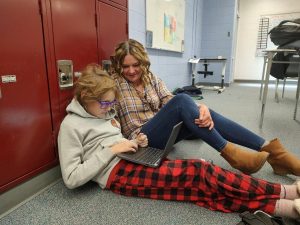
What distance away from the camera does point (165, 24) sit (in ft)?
10.8

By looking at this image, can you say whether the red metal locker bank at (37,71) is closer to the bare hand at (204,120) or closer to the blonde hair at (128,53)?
the blonde hair at (128,53)

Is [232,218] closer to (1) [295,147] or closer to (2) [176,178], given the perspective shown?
(2) [176,178]

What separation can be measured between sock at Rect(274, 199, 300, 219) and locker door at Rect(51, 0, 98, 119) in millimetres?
1056

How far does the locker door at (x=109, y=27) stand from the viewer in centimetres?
139

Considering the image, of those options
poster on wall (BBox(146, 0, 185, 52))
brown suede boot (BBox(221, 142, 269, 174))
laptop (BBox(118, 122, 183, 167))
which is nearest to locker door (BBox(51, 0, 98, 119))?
laptop (BBox(118, 122, 183, 167))

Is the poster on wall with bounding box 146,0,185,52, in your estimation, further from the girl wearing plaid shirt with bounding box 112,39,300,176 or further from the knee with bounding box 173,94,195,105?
the knee with bounding box 173,94,195,105

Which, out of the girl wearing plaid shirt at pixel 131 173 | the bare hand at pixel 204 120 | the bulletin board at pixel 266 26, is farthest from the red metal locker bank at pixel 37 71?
the bulletin board at pixel 266 26

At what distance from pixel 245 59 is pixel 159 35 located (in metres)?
4.72

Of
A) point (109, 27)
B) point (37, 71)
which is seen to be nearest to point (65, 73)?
point (37, 71)

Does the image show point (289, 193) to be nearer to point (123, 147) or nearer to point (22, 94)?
point (123, 147)

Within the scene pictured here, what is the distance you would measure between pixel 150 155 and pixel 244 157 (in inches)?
18.5

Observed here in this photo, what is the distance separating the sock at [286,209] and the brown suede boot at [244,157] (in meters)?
0.25

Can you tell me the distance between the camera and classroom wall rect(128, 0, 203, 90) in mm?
2525

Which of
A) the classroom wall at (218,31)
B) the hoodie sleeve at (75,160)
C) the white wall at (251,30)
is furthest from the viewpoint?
the white wall at (251,30)
